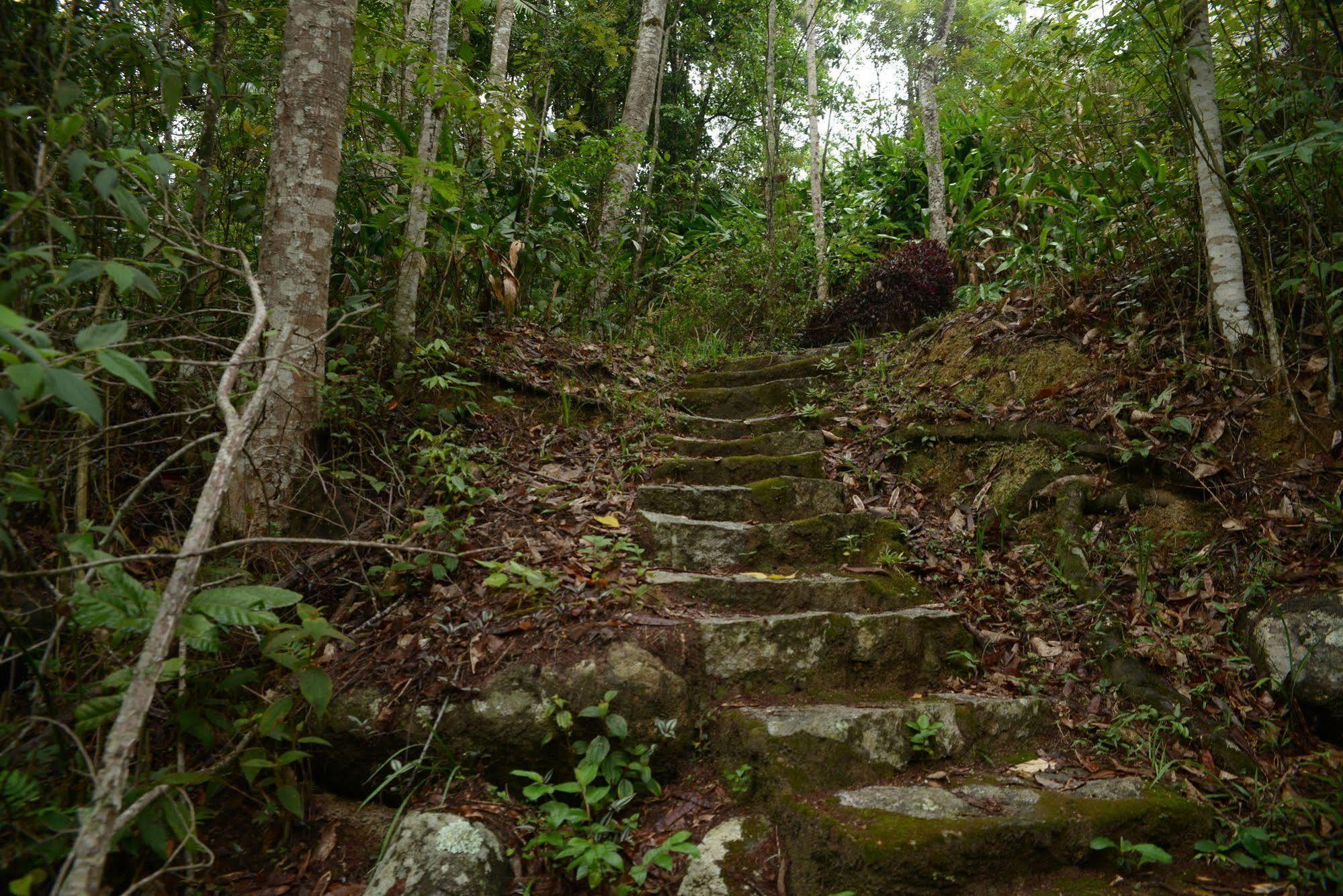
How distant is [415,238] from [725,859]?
11.6ft

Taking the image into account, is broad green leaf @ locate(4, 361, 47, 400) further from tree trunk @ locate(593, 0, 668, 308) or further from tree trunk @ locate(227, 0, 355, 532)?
→ tree trunk @ locate(593, 0, 668, 308)

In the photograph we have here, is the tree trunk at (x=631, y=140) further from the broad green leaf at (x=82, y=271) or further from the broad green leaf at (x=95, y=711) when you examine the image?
the broad green leaf at (x=95, y=711)

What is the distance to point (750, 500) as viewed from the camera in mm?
3910

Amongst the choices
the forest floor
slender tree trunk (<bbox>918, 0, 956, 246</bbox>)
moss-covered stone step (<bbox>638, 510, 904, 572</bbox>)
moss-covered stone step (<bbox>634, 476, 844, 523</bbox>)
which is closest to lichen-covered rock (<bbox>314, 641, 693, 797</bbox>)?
the forest floor

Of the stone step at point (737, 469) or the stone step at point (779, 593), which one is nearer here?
the stone step at point (779, 593)

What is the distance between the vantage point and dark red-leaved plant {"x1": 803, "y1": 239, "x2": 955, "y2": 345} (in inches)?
241

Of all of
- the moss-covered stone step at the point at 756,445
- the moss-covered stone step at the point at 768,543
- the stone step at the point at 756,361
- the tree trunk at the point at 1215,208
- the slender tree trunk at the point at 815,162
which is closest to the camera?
the tree trunk at the point at 1215,208

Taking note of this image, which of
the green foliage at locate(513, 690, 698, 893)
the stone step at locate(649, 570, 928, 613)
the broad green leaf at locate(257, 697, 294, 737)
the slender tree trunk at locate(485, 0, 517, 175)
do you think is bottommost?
the green foliage at locate(513, 690, 698, 893)

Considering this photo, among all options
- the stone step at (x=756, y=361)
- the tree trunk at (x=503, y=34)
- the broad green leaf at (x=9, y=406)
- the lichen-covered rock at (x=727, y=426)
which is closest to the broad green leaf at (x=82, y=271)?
the broad green leaf at (x=9, y=406)

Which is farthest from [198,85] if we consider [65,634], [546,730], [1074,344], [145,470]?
[1074,344]

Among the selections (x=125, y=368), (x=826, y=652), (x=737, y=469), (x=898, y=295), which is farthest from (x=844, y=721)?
(x=898, y=295)

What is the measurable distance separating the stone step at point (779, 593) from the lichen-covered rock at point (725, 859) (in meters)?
0.99

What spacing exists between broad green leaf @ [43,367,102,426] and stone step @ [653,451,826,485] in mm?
3001

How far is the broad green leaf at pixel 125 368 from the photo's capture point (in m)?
1.50
